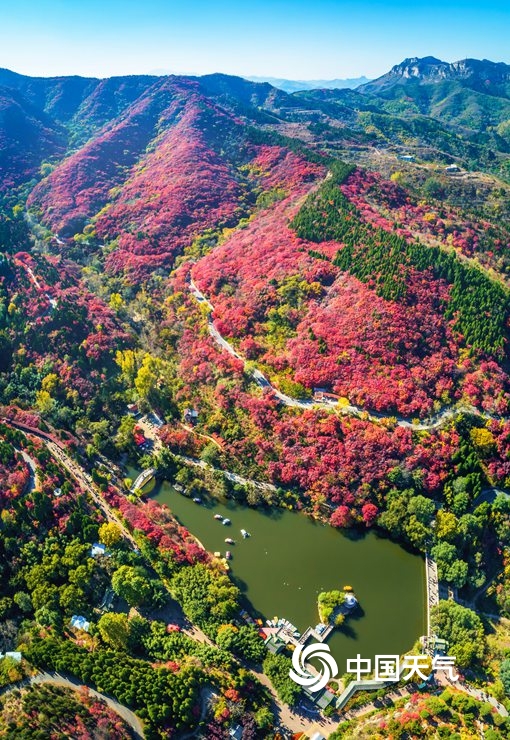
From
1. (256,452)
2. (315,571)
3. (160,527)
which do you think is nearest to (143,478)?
(160,527)

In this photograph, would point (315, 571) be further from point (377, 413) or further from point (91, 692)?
point (91, 692)

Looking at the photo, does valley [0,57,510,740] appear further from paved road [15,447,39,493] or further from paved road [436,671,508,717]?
paved road [15,447,39,493]

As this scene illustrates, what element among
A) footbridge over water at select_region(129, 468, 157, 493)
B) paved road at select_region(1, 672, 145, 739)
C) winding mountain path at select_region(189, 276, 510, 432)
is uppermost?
winding mountain path at select_region(189, 276, 510, 432)

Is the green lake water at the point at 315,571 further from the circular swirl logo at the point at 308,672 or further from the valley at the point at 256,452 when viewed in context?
the circular swirl logo at the point at 308,672

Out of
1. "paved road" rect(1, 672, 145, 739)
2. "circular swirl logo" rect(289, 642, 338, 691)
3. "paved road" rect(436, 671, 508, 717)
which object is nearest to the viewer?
"paved road" rect(1, 672, 145, 739)

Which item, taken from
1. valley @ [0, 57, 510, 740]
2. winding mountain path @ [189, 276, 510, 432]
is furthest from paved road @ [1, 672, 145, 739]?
winding mountain path @ [189, 276, 510, 432]

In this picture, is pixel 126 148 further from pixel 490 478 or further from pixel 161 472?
pixel 490 478

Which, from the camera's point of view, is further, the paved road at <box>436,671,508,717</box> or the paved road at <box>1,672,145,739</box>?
the paved road at <box>436,671,508,717</box>

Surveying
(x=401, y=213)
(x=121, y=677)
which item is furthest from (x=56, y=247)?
(x=121, y=677)
